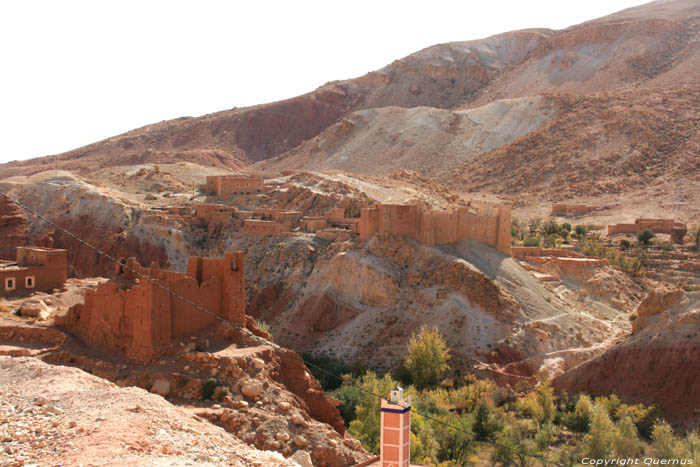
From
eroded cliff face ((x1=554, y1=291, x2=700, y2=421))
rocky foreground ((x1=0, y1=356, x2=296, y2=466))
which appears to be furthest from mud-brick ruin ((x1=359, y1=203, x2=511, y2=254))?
rocky foreground ((x1=0, y1=356, x2=296, y2=466))

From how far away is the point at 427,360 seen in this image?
26641 millimetres

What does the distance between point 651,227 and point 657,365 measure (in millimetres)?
28721

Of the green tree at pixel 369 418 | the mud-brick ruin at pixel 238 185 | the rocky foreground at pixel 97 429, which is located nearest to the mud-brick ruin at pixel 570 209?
the mud-brick ruin at pixel 238 185

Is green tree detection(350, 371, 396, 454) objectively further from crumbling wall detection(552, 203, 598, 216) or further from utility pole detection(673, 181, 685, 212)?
utility pole detection(673, 181, 685, 212)

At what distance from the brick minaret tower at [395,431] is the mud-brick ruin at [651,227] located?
133 feet

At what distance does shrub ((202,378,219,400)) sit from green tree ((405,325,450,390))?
13.1 meters

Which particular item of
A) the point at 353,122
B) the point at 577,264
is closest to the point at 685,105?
the point at 353,122

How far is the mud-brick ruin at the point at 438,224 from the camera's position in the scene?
33062 mm

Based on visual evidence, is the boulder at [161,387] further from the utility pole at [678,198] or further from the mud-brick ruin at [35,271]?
the utility pole at [678,198]

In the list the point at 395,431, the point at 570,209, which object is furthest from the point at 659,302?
the point at 570,209

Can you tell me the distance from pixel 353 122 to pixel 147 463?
78197 millimetres

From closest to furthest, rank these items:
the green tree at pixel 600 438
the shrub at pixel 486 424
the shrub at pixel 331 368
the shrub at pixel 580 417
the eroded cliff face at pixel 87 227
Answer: the green tree at pixel 600 438
the shrub at pixel 486 424
the shrub at pixel 580 417
the shrub at pixel 331 368
the eroded cliff face at pixel 87 227

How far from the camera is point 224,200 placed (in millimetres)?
47656

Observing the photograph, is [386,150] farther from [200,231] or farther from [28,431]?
[28,431]
